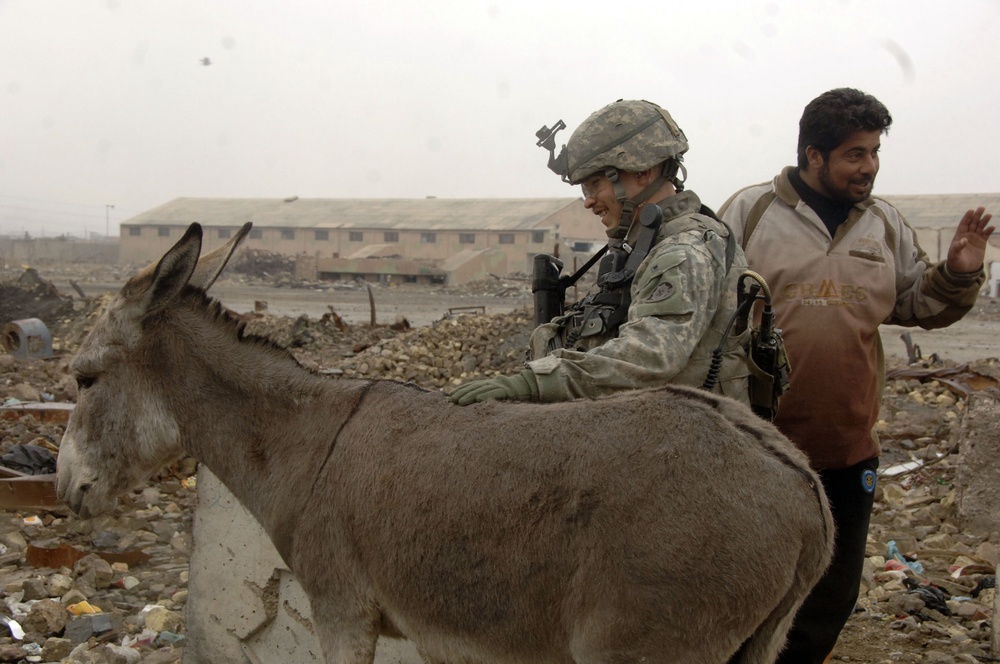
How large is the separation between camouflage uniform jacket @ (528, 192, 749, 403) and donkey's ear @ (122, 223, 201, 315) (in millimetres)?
1252

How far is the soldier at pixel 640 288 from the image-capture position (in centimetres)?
291

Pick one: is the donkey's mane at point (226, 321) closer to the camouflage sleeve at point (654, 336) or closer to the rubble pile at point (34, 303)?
the camouflage sleeve at point (654, 336)

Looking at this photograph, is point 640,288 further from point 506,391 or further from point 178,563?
point 178,563

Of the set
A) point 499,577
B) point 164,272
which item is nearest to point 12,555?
point 164,272

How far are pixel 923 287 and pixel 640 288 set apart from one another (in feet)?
5.37

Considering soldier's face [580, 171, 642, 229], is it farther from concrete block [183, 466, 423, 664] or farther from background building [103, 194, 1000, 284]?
background building [103, 194, 1000, 284]

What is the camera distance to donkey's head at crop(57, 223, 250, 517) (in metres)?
3.21

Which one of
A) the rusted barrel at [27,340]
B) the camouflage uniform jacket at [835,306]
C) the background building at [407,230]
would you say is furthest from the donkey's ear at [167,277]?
the background building at [407,230]

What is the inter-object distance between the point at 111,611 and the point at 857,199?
4.77 metres

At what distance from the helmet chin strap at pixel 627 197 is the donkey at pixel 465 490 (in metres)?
1.01

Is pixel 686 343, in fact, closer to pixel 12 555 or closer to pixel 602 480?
pixel 602 480

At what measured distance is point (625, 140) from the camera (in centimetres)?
343

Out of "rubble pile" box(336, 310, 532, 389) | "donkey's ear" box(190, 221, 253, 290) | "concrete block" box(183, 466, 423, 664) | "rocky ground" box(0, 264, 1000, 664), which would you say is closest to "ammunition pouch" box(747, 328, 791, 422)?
"rocky ground" box(0, 264, 1000, 664)

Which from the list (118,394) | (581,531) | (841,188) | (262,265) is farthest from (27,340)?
(262,265)
